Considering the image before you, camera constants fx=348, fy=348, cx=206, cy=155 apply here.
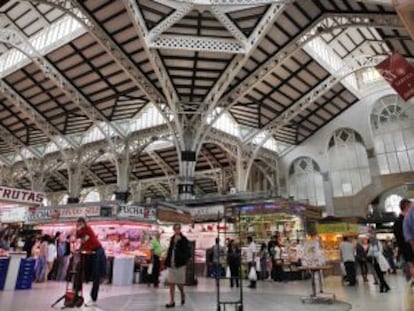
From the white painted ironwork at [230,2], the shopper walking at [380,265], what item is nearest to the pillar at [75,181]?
the white painted ironwork at [230,2]

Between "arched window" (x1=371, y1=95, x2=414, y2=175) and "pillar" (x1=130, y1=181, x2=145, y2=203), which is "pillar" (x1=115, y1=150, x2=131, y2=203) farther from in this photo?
"arched window" (x1=371, y1=95, x2=414, y2=175)

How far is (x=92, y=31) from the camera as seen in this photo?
16.0 m

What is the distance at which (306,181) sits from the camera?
2909cm

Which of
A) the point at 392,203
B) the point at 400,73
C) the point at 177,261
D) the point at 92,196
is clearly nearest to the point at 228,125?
the point at 392,203

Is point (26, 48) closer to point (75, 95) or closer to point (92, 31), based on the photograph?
point (75, 95)

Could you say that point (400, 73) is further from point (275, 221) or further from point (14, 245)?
point (14, 245)

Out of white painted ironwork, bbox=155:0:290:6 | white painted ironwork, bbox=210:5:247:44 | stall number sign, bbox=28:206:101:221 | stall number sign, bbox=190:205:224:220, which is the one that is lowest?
stall number sign, bbox=28:206:101:221

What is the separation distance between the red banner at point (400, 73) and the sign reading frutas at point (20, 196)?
11.9 meters

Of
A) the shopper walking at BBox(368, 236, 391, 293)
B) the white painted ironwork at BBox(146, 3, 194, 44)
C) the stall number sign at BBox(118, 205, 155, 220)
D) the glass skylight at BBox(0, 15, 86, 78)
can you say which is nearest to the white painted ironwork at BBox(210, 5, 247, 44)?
the white painted ironwork at BBox(146, 3, 194, 44)

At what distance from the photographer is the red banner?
9789 millimetres

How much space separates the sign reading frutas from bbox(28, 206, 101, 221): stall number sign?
2688mm

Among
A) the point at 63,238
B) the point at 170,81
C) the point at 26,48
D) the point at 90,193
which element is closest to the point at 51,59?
the point at 26,48

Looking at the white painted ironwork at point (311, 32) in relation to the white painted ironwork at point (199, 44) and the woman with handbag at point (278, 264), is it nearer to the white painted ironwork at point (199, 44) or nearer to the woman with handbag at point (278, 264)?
the white painted ironwork at point (199, 44)

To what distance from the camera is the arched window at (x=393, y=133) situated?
2458cm
